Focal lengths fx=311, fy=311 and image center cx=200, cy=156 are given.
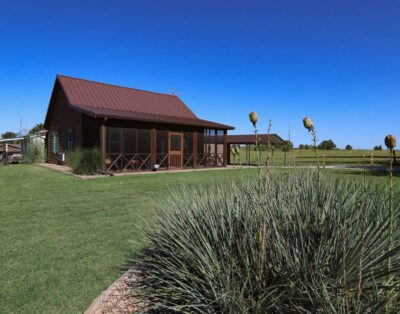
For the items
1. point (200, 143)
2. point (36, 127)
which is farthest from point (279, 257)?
point (36, 127)

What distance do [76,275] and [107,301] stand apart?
1178mm

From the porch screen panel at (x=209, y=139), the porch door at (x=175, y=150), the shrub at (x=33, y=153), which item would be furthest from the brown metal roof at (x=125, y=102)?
the shrub at (x=33, y=153)

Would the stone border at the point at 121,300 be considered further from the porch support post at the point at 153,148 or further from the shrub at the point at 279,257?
the porch support post at the point at 153,148

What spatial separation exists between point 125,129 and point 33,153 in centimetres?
899

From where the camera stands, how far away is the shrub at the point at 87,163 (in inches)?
571

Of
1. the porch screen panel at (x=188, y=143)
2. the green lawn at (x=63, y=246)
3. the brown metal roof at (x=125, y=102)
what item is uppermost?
the brown metal roof at (x=125, y=102)

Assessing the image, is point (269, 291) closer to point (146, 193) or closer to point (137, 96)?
point (146, 193)

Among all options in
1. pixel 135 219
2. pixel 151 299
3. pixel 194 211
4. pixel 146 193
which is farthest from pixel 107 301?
pixel 146 193

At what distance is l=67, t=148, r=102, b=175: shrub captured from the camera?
14492 millimetres

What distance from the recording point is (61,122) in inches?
800

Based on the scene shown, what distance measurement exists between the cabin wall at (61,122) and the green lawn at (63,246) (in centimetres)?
1016

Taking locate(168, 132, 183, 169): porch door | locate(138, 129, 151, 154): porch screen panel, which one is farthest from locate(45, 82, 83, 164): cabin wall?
locate(168, 132, 183, 169): porch door

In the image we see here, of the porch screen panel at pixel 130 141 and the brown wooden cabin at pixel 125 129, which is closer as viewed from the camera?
the brown wooden cabin at pixel 125 129

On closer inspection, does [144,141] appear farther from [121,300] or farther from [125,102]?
[121,300]
